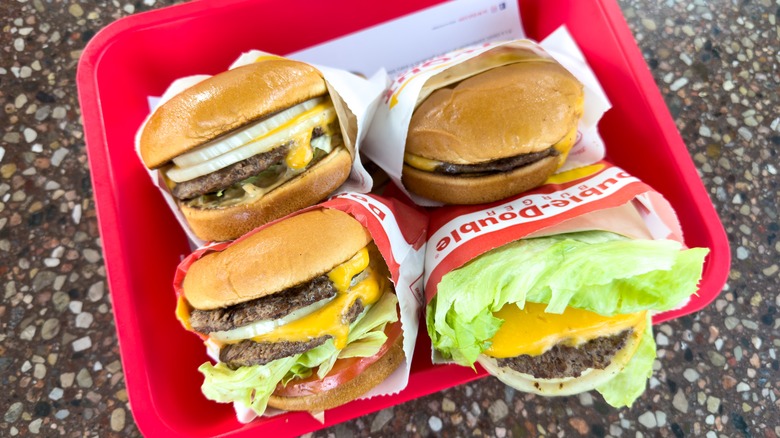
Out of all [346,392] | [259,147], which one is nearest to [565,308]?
[346,392]

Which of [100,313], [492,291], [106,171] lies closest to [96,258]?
[100,313]

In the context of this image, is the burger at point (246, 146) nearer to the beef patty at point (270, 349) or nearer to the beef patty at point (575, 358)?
the beef patty at point (270, 349)

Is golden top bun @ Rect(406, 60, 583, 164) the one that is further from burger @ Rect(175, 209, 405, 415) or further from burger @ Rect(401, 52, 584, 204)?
→ burger @ Rect(175, 209, 405, 415)

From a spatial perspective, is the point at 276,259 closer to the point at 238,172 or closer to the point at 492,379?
the point at 238,172

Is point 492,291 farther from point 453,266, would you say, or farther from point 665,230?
point 665,230

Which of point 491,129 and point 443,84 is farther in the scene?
point 443,84
